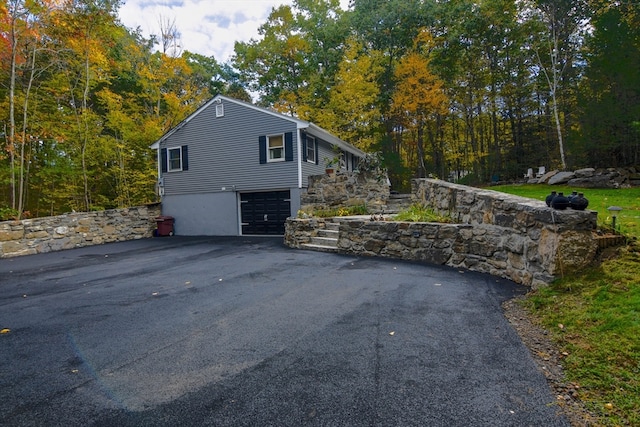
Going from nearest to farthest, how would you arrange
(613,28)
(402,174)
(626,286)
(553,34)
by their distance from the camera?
(626,286), (613,28), (553,34), (402,174)

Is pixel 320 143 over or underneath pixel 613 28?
underneath

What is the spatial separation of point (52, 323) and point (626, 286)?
5697mm

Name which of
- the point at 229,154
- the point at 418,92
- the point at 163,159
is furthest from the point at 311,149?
the point at 418,92

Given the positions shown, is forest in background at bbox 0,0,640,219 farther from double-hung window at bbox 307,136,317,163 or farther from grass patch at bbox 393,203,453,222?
grass patch at bbox 393,203,453,222

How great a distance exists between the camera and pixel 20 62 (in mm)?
10102

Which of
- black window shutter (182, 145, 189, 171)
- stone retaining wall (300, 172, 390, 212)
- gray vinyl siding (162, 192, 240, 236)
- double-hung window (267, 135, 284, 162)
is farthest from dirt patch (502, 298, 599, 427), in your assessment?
black window shutter (182, 145, 189, 171)

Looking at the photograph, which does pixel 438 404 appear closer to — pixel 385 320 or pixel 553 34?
pixel 385 320

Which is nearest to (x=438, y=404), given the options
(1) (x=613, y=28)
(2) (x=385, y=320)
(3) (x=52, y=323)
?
(2) (x=385, y=320)

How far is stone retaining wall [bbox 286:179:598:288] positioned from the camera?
345 centimetres

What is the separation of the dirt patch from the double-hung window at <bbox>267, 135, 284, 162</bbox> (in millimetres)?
9631

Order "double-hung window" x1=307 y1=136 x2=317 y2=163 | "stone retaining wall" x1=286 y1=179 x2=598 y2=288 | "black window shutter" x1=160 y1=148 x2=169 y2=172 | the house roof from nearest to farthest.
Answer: "stone retaining wall" x1=286 y1=179 x2=598 y2=288 → the house roof → "double-hung window" x1=307 y1=136 x2=317 y2=163 → "black window shutter" x1=160 y1=148 x2=169 y2=172

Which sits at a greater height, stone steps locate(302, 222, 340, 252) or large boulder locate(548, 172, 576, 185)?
large boulder locate(548, 172, 576, 185)

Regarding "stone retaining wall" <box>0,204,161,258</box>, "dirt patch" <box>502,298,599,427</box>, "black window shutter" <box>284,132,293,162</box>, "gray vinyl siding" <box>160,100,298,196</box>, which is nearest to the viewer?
"dirt patch" <box>502,298,599,427</box>

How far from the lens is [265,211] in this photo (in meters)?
11.9
